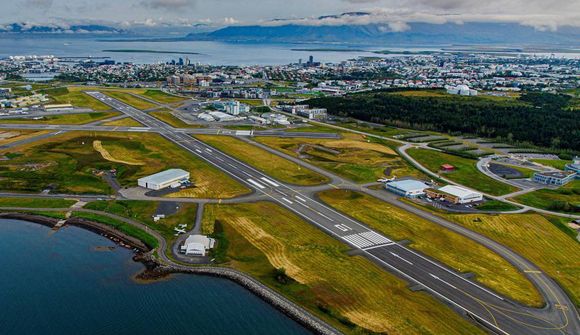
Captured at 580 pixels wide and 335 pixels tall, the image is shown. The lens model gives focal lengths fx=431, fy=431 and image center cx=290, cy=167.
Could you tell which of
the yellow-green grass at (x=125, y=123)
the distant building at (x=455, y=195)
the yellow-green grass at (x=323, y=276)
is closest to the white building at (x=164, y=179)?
the yellow-green grass at (x=323, y=276)

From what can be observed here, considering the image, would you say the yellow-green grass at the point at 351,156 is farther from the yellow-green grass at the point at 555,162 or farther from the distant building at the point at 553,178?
the yellow-green grass at the point at 555,162

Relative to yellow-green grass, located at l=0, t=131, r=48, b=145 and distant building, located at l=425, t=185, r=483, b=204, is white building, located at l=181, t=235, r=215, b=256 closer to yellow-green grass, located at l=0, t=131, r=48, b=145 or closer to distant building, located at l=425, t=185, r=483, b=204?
distant building, located at l=425, t=185, r=483, b=204

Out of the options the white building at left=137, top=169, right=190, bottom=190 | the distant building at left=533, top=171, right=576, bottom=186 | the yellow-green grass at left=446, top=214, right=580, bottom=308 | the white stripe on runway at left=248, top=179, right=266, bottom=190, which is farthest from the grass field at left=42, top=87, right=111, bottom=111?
the distant building at left=533, top=171, right=576, bottom=186

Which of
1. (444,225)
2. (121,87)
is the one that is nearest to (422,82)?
(121,87)

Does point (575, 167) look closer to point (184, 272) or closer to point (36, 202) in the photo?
point (184, 272)

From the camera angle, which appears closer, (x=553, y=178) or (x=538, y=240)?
(x=538, y=240)

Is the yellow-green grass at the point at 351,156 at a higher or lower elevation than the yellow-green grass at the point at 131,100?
lower

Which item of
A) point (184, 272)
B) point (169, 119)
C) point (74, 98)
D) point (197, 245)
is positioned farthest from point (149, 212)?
point (74, 98)
